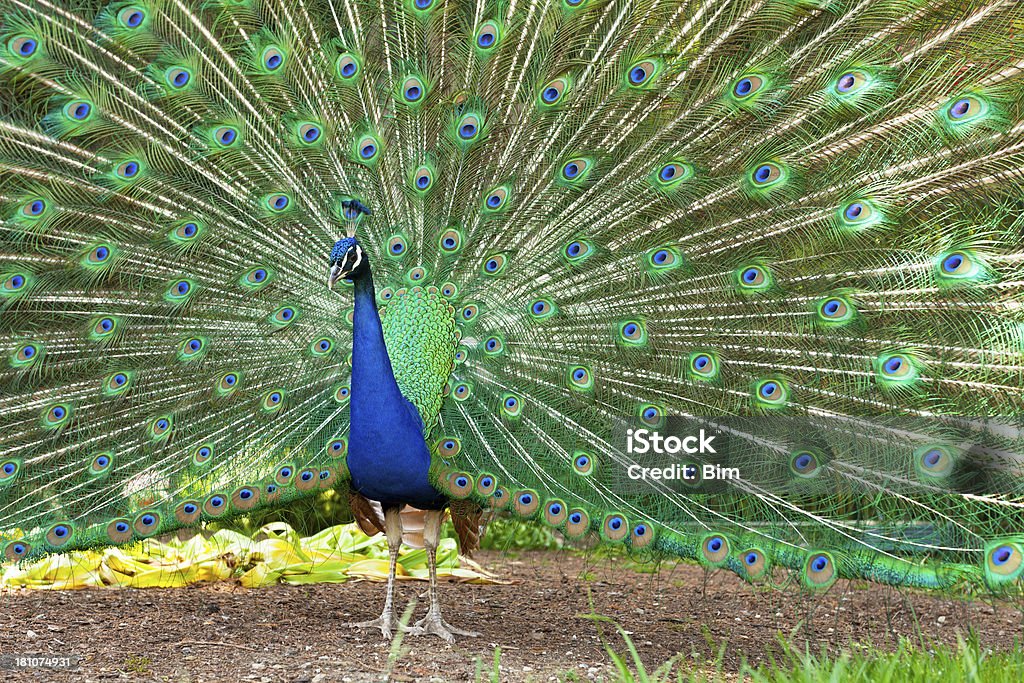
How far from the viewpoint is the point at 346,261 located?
3.62 m

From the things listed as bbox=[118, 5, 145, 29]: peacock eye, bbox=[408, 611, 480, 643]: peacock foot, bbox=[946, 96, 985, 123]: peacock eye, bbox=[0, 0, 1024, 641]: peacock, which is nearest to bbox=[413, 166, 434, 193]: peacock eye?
bbox=[0, 0, 1024, 641]: peacock

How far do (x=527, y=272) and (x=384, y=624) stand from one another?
A: 5.30 ft

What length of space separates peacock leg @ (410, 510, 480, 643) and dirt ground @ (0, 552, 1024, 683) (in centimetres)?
5

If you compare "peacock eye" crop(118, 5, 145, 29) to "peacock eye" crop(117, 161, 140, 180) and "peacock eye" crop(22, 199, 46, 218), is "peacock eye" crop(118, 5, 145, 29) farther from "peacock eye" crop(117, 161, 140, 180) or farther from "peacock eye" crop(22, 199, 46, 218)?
"peacock eye" crop(22, 199, 46, 218)

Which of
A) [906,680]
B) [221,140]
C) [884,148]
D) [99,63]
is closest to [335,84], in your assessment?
[221,140]

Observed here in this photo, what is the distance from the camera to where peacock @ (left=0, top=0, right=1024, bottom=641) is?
356 centimetres

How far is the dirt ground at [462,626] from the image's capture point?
12.3ft

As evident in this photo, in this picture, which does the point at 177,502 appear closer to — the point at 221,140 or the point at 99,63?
the point at 221,140

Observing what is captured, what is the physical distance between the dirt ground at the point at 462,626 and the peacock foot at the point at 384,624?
49mm

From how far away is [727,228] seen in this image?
3867 mm

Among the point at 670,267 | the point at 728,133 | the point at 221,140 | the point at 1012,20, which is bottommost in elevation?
the point at 670,267

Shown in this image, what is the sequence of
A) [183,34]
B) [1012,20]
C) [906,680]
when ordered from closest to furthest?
[906,680] < [1012,20] < [183,34]

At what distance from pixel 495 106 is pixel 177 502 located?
6.63 ft

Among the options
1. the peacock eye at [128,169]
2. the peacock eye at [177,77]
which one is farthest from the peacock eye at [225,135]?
the peacock eye at [128,169]
